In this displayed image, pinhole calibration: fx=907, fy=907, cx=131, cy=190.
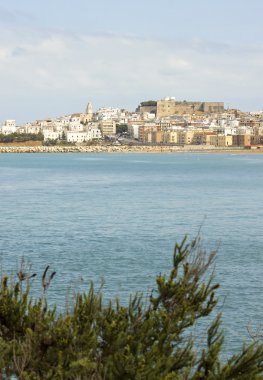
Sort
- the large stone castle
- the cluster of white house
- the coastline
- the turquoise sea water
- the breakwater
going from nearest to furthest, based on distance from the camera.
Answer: the turquoise sea water
the coastline
the breakwater
the cluster of white house
the large stone castle

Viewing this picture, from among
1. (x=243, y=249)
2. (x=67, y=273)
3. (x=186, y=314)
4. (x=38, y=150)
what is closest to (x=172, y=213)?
(x=243, y=249)

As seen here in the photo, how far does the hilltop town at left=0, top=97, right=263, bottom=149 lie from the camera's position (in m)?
118

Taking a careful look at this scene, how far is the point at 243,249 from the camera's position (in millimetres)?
17391

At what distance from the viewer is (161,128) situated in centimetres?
12731

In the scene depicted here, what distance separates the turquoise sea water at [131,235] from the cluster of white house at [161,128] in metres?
79.3

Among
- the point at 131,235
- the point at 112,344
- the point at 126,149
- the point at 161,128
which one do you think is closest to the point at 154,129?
the point at 161,128

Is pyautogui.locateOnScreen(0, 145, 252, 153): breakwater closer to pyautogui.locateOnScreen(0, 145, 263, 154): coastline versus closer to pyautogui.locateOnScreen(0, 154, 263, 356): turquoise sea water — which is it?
pyautogui.locateOnScreen(0, 145, 263, 154): coastline

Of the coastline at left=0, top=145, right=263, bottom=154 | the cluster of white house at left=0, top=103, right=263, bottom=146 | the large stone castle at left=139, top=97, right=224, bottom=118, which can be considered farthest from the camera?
the large stone castle at left=139, top=97, right=224, bottom=118

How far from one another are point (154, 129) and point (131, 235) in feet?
344

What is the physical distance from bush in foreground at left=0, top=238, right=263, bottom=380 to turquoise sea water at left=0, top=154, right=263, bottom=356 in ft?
0.99

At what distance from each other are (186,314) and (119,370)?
0.63 m

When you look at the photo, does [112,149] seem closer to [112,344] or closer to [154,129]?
[154,129]

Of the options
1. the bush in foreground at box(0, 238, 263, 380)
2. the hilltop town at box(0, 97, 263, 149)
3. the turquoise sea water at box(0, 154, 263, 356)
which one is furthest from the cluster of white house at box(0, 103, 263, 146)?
the bush in foreground at box(0, 238, 263, 380)

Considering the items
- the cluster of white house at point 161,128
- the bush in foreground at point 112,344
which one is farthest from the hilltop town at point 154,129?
the bush in foreground at point 112,344
